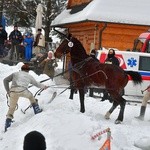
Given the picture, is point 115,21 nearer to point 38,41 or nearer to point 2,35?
point 38,41

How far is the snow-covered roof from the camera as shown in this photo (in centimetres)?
2064

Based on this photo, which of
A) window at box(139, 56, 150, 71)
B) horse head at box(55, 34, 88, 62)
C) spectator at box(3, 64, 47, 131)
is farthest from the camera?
window at box(139, 56, 150, 71)

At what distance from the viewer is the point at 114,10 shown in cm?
2159

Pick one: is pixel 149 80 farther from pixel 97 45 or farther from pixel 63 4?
pixel 63 4

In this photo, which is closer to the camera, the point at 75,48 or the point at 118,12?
the point at 75,48

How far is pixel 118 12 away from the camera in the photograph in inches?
843

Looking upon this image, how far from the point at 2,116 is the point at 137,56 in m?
5.11

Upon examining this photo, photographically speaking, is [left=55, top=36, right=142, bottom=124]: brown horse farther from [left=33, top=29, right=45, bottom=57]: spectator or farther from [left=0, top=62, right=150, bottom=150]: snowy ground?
[left=33, top=29, right=45, bottom=57]: spectator

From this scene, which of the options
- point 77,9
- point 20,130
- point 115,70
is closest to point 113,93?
point 115,70

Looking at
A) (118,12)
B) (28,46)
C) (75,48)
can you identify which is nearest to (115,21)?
(118,12)

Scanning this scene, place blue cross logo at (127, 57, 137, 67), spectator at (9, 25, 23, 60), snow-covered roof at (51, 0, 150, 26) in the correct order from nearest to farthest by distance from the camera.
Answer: blue cross logo at (127, 57, 137, 67), snow-covered roof at (51, 0, 150, 26), spectator at (9, 25, 23, 60)

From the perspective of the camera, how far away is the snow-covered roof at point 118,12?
20.6m

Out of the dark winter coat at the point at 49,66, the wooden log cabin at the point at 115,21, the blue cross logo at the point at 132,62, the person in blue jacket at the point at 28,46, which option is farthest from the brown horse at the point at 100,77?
the person in blue jacket at the point at 28,46

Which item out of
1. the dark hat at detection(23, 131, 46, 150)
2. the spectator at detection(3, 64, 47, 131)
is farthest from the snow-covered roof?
the dark hat at detection(23, 131, 46, 150)
